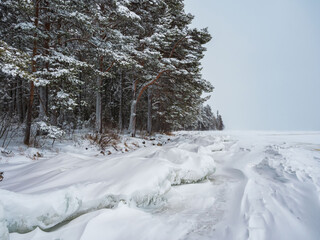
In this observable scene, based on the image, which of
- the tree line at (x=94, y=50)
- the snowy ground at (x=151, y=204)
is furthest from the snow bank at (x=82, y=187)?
the tree line at (x=94, y=50)

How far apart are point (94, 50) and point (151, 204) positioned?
8245 millimetres

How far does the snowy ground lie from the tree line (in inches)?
128

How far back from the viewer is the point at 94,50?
8.21m

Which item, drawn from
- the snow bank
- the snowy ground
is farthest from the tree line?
the snowy ground

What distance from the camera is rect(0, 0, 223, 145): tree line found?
5211 mm

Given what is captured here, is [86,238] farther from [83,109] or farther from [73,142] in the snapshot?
[83,109]

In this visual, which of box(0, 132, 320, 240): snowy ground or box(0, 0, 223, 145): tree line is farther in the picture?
box(0, 0, 223, 145): tree line

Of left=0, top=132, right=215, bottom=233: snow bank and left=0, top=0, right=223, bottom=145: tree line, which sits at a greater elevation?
left=0, top=0, right=223, bottom=145: tree line

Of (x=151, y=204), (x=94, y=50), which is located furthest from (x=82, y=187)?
(x=94, y=50)

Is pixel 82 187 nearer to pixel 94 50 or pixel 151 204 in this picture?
pixel 151 204

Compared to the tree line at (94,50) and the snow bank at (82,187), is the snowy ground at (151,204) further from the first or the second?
the tree line at (94,50)

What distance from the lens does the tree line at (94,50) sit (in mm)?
5211

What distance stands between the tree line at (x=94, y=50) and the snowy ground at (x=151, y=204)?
3.25 metres

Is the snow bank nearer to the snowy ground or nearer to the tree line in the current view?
the snowy ground
